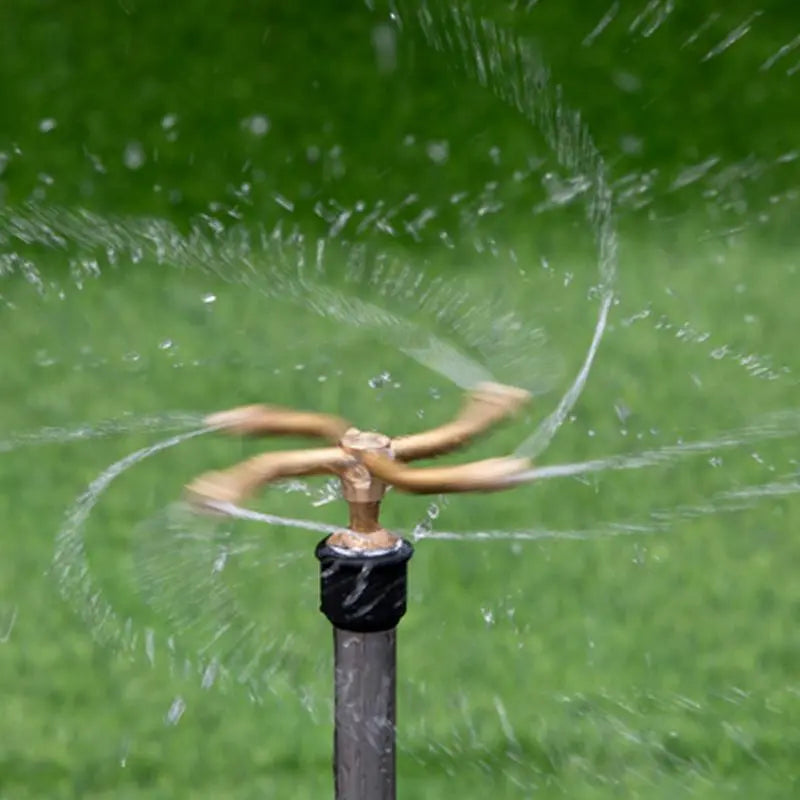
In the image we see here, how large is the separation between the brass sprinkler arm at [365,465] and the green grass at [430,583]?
0.17 metres

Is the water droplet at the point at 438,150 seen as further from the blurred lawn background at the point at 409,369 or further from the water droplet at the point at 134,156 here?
the water droplet at the point at 134,156

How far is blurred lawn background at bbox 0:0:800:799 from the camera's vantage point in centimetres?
58

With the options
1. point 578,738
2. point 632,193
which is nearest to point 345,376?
point 632,193

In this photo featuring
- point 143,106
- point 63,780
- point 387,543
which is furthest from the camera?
point 63,780

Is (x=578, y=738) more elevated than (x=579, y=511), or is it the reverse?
(x=579, y=511)

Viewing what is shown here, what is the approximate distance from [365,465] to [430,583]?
0.30m

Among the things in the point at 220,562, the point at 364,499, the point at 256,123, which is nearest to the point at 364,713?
the point at 364,499

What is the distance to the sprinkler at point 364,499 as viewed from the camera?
0.40 m

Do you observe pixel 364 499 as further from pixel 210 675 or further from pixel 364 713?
pixel 210 675

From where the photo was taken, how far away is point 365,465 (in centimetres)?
41

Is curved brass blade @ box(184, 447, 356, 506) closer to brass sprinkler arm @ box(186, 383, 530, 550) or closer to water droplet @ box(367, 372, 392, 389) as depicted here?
brass sprinkler arm @ box(186, 383, 530, 550)

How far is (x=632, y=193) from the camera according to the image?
0.60m

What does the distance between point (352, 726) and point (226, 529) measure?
239 mm

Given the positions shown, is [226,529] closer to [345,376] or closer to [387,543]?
[345,376]
